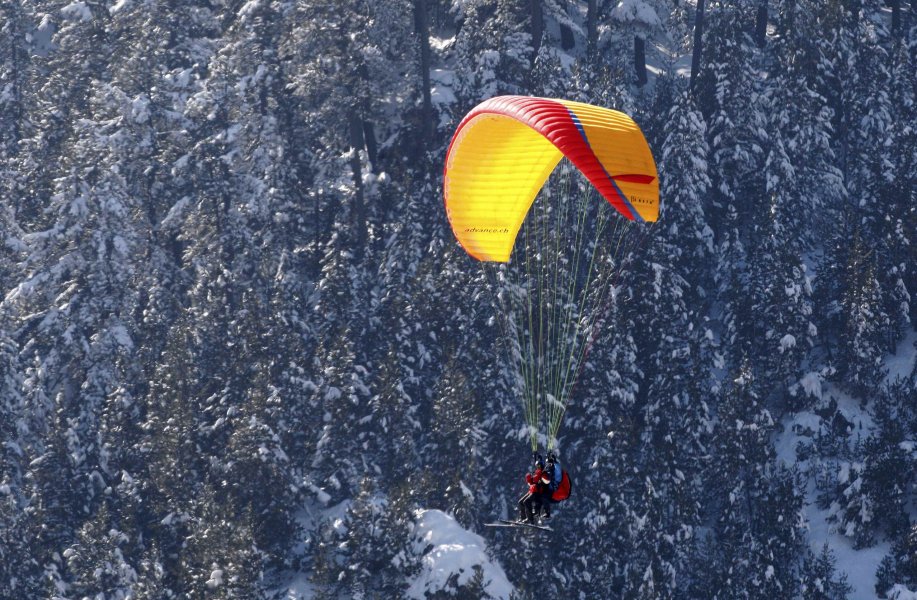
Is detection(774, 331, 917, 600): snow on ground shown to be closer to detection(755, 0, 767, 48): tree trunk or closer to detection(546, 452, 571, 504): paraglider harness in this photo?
detection(755, 0, 767, 48): tree trunk

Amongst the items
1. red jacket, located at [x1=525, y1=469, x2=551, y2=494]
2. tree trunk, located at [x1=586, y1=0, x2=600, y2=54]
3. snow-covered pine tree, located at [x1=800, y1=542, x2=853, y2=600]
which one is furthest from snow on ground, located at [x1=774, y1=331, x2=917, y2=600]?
red jacket, located at [x1=525, y1=469, x2=551, y2=494]

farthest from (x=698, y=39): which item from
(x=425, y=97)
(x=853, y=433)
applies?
(x=853, y=433)

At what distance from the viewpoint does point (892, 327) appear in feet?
135

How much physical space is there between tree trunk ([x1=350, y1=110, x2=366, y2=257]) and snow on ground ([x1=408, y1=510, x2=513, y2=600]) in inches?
450

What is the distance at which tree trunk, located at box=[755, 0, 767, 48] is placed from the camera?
50.6 meters

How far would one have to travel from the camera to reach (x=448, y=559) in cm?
3728

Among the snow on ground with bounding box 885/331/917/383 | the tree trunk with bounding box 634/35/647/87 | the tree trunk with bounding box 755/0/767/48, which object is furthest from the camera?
the tree trunk with bounding box 634/35/647/87

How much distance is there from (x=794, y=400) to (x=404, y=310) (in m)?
12.0

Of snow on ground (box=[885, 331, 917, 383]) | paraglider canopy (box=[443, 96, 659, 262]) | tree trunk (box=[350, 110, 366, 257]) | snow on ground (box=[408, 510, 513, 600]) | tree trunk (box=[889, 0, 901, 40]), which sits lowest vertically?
snow on ground (box=[408, 510, 513, 600])

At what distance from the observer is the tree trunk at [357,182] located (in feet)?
152

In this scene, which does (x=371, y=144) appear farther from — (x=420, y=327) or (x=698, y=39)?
(x=698, y=39)

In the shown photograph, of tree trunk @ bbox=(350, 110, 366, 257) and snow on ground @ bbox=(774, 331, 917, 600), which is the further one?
tree trunk @ bbox=(350, 110, 366, 257)

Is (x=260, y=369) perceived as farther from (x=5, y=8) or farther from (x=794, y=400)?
(x=5, y=8)

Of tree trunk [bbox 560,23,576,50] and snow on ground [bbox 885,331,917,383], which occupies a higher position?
tree trunk [bbox 560,23,576,50]
